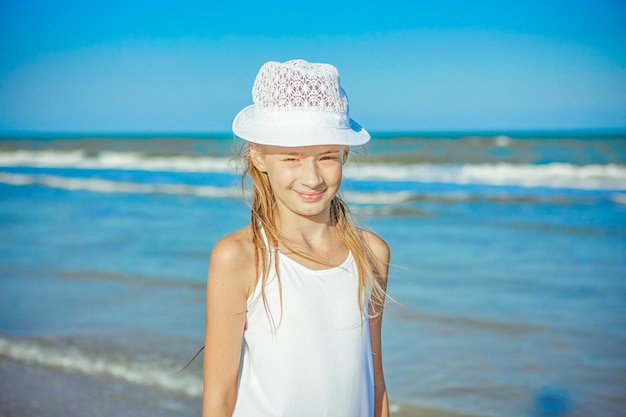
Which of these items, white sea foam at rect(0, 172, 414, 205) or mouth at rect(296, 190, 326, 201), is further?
white sea foam at rect(0, 172, 414, 205)

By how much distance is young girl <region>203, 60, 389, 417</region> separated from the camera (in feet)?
6.59

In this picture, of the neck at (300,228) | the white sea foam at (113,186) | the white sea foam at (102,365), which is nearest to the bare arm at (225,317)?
the neck at (300,228)

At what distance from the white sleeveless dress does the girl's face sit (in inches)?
7.8

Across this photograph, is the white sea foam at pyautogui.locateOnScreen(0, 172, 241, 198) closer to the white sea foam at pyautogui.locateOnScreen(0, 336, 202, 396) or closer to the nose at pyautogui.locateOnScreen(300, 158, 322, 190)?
the white sea foam at pyautogui.locateOnScreen(0, 336, 202, 396)

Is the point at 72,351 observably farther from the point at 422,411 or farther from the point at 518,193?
the point at 518,193

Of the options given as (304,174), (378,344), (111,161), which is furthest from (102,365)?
(111,161)

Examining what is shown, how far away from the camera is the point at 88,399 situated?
396 centimetres

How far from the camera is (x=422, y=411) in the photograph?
3.86 m

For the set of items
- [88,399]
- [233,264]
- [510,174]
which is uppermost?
[510,174]

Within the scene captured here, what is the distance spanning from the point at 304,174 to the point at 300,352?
561 mm

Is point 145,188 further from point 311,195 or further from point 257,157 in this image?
point 311,195

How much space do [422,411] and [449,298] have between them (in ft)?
7.28

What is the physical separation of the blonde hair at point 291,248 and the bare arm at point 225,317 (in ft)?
0.24

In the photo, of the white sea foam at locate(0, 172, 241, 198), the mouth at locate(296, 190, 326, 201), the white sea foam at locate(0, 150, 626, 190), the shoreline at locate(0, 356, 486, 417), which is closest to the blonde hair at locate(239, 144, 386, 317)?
→ the mouth at locate(296, 190, 326, 201)
